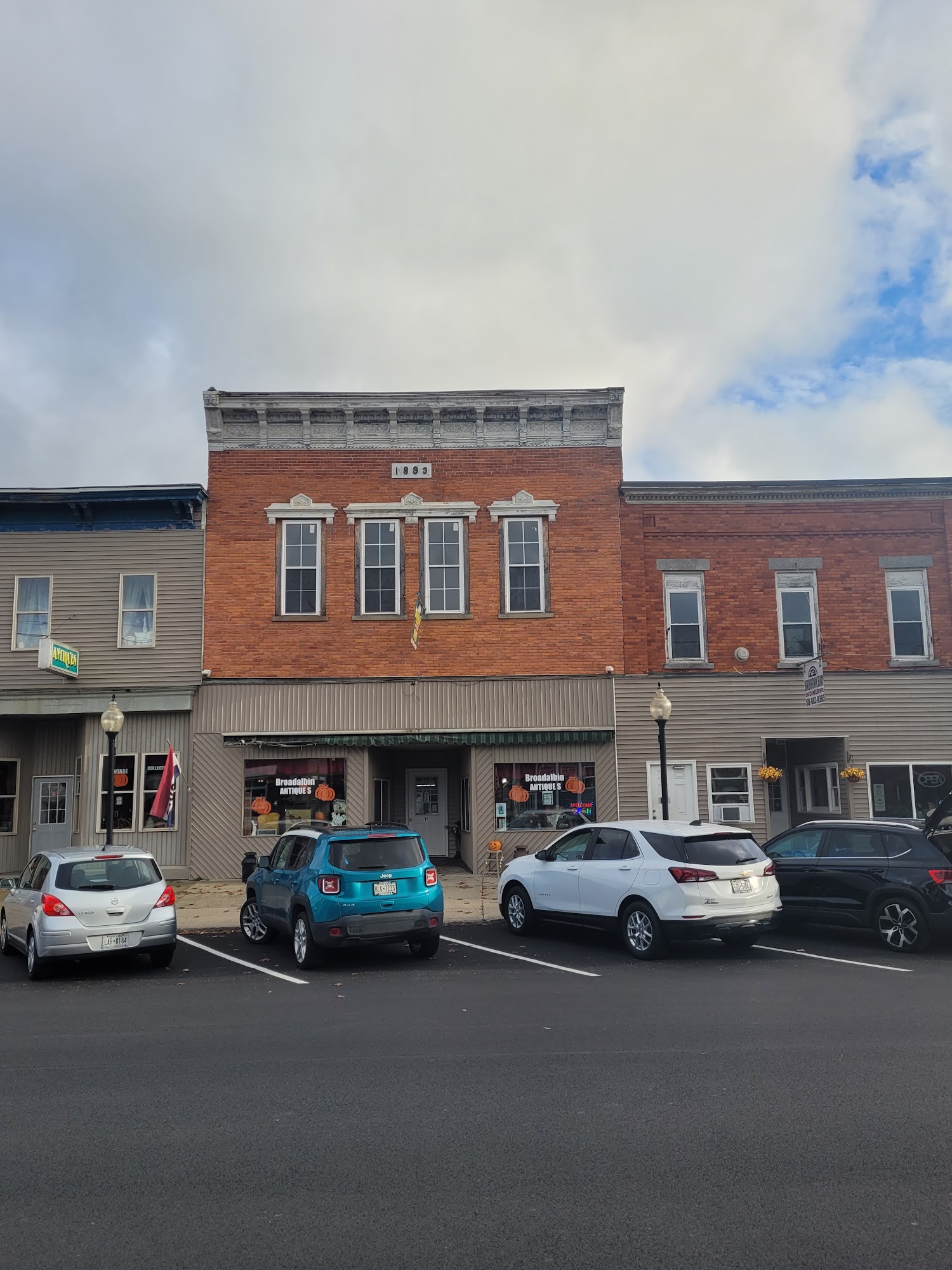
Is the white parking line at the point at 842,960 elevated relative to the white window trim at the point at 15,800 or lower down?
lower down

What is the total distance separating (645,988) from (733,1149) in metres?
4.85

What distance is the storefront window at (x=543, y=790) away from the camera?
2186 cm

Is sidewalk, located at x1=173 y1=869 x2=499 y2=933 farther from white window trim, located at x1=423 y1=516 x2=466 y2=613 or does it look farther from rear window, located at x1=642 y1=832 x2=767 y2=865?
white window trim, located at x1=423 y1=516 x2=466 y2=613

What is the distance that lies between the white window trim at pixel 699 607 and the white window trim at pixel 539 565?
275cm

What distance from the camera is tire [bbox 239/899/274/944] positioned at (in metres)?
14.0

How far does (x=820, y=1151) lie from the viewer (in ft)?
18.6

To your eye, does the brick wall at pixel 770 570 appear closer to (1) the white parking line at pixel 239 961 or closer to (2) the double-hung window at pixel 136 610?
(2) the double-hung window at pixel 136 610

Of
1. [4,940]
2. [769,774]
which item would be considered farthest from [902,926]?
[4,940]

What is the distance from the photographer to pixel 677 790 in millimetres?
21969

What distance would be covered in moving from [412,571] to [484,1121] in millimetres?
16847

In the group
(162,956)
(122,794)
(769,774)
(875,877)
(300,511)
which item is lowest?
(162,956)

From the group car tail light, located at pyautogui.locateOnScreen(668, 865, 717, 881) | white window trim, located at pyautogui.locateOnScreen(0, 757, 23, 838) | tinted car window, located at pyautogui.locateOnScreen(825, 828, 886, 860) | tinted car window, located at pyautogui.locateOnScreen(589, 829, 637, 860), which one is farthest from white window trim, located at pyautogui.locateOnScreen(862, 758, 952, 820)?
white window trim, located at pyautogui.locateOnScreen(0, 757, 23, 838)

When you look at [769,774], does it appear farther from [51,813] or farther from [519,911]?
[51,813]

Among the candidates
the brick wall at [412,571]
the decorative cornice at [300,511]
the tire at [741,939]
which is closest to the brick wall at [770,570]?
the brick wall at [412,571]
